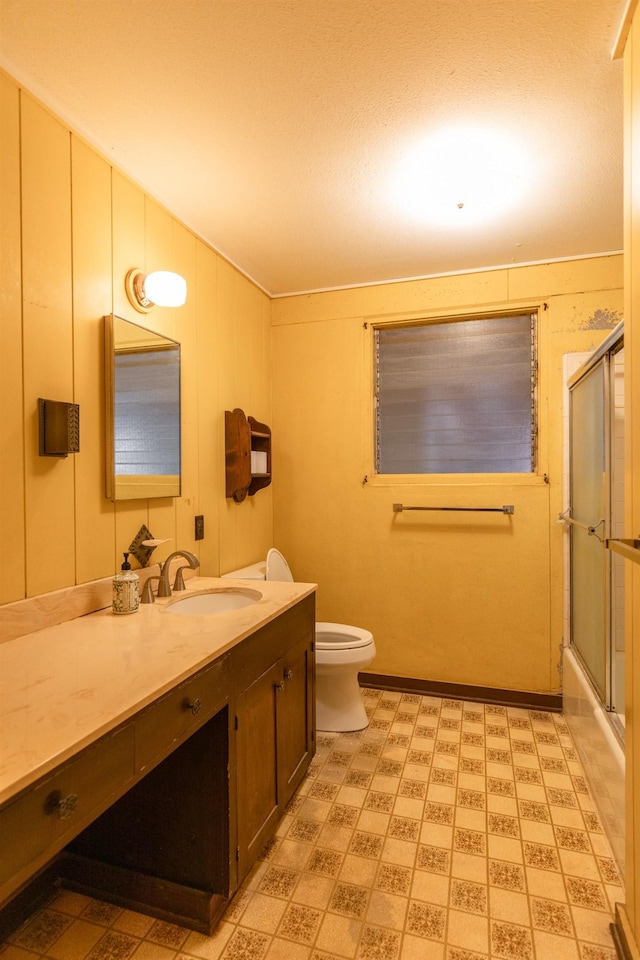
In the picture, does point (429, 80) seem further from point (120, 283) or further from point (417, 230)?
point (120, 283)

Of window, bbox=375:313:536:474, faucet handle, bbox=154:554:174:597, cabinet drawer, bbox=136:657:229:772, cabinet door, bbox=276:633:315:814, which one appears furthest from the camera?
window, bbox=375:313:536:474

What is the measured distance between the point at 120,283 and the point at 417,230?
4.46 feet

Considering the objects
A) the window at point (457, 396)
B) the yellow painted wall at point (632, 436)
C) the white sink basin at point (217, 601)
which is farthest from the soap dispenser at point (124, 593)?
the window at point (457, 396)

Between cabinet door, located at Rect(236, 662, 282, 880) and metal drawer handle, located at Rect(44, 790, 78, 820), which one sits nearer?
metal drawer handle, located at Rect(44, 790, 78, 820)

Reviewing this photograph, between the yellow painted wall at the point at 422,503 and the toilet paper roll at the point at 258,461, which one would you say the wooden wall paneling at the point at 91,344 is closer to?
the toilet paper roll at the point at 258,461

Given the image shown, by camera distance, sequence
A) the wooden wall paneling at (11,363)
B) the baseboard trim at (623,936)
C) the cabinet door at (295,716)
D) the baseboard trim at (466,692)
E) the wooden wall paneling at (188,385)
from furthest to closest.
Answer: the baseboard trim at (466,692) → the wooden wall paneling at (188,385) → the cabinet door at (295,716) → the wooden wall paneling at (11,363) → the baseboard trim at (623,936)

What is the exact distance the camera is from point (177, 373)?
208cm

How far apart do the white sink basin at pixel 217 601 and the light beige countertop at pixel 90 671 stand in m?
0.14

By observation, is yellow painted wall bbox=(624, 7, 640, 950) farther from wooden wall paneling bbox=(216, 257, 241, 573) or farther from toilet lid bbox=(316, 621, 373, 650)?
wooden wall paneling bbox=(216, 257, 241, 573)

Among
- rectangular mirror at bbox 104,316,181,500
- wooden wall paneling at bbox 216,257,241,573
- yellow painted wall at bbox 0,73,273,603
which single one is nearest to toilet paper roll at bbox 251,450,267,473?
wooden wall paneling at bbox 216,257,241,573

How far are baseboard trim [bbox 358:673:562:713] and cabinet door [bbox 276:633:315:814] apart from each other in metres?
0.92

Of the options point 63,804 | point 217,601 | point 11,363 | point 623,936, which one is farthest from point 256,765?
point 11,363

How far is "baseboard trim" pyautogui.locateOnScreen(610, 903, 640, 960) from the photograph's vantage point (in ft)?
3.98

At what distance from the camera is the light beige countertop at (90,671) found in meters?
0.82
